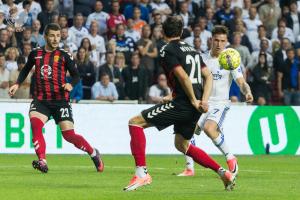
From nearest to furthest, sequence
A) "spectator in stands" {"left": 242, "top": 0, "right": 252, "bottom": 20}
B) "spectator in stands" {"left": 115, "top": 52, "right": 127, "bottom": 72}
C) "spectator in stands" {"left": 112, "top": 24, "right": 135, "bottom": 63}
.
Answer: "spectator in stands" {"left": 115, "top": 52, "right": 127, "bottom": 72} < "spectator in stands" {"left": 112, "top": 24, "right": 135, "bottom": 63} < "spectator in stands" {"left": 242, "top": 0, "right": 252, "bottom": 20}

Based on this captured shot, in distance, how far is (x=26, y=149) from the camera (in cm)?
2283

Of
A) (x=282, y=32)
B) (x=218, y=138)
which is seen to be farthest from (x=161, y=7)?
(x=218, y=138)

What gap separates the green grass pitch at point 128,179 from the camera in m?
12.5

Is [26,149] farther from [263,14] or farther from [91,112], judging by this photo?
[263,14]

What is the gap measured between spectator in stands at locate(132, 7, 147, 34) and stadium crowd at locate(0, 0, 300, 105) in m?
0.03

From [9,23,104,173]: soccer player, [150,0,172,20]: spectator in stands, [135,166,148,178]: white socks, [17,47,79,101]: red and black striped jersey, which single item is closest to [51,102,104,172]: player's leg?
[9,23,104,173]: soccer player

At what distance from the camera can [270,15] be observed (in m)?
29.6

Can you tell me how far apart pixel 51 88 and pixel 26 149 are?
20.0 ft

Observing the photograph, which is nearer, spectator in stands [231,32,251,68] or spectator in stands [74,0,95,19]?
spectator in stands [231,32,251,68]

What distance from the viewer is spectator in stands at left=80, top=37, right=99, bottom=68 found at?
25.4m

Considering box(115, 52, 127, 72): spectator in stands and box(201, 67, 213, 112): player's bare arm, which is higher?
box(201, 67, 213, 112): player's bare arm

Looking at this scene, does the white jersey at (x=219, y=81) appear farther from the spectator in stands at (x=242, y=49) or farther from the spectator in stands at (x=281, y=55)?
the spectator in stands at (x=281, y=55)

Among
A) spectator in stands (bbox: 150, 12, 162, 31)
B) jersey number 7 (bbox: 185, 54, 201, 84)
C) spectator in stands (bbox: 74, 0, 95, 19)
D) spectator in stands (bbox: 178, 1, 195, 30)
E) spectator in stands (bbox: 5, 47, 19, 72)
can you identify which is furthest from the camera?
spectator in stands (bbox: 178, 1, 195, 30)

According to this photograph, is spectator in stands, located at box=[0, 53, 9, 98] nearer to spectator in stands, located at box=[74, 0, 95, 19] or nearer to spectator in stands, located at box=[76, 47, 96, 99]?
spectator in stands, located at box=[76, 47, 96, 99]
